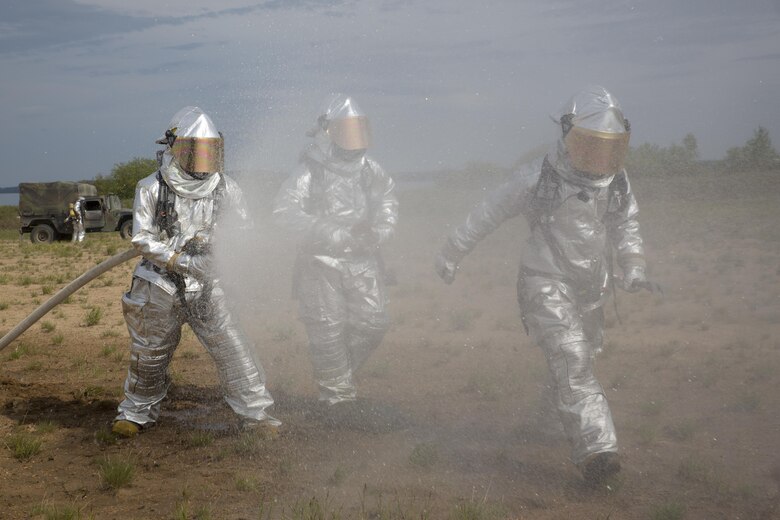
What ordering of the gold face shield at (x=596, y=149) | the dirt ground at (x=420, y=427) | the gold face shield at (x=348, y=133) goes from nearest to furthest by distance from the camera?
the dirt ground at (x=420, y=427)
the gold face shield at (x=596, y=149)
the gold face shield at (x=348, y=133)

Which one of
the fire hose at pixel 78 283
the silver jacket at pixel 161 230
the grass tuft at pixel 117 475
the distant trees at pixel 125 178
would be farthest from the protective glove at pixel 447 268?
the distant trees at pixel 125 178

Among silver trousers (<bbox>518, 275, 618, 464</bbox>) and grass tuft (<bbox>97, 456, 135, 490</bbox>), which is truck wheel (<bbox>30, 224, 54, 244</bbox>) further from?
silver trousers (<bbox>518, 275, 618, 464</bbox>)

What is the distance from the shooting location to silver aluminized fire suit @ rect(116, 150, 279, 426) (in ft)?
17.2

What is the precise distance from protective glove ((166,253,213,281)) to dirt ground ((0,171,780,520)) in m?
0.43

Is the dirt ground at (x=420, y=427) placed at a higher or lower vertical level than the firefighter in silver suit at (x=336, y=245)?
lower

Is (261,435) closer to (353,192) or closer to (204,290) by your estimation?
(204,290)

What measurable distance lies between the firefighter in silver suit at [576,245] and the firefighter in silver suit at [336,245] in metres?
0.89

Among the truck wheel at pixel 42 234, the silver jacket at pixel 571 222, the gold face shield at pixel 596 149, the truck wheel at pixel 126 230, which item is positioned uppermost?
the gold face shield at pixel 596 149

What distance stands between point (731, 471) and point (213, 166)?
3.94 metres

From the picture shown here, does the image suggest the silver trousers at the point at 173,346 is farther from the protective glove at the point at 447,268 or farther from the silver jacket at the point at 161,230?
the protective glove at the point at 447,268

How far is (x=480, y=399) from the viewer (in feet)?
22.6

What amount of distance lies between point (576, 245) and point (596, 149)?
0.63m

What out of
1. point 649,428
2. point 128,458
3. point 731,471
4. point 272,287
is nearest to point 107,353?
point 128,458

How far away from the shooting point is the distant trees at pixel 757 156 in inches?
1125
